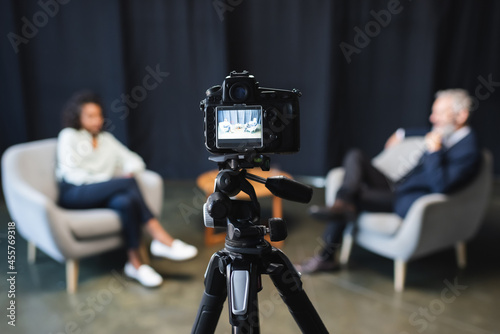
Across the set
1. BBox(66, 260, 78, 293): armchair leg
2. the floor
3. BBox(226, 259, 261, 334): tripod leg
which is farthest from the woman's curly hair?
BBox(226, 259, 261, 334): tripod leg

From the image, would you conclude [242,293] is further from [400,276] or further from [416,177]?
[416,177]

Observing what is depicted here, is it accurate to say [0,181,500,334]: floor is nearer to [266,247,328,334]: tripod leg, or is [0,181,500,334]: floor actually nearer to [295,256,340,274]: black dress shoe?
[295,256,340,274]: black dress shoe

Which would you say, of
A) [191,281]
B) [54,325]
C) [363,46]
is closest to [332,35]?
[363,46]

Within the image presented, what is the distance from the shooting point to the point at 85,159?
2.52 m

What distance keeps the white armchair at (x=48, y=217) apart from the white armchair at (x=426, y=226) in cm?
146

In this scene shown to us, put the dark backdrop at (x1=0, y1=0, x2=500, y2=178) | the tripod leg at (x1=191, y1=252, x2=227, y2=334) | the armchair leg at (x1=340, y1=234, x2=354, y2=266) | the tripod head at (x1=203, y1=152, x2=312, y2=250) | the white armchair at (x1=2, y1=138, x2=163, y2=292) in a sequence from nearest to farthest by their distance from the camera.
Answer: the tripod head at (x1=203, y1=152, x2=312, y2=250), the tripod leg at (x1=191, y1=252, x2=227, y2=334), the white armchair at (x1=2, y1=138, x2=163, y2=292), the armchair leg at (x1=340, y1=234, x2=354, y2=266), the dark backdrop at (x1=0, y1=0, x2=500, y2=178)

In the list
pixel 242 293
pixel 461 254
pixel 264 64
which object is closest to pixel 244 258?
pixel 242 293

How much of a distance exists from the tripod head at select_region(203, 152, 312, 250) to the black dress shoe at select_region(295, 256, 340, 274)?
5.09 ft

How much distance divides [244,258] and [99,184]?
1675 millimetres

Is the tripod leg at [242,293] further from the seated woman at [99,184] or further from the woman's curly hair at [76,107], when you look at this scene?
the woman's curly hair at [76,107]

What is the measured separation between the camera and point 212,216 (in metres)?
0.94

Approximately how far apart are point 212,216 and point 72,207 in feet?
5.84

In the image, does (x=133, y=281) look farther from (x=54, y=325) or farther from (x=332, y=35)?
(x=332, y=35)

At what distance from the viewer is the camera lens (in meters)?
0.96
